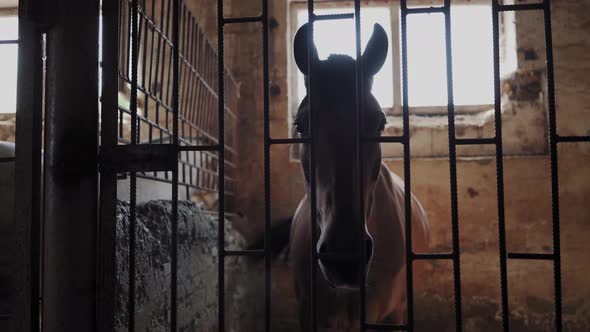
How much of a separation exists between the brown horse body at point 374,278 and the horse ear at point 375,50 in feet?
2.72

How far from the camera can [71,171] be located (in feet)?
4.07

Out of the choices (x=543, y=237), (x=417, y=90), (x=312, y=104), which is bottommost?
(x=543, y=237)

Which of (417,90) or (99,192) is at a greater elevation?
(417,90)

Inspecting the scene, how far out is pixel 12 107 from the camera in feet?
21.9

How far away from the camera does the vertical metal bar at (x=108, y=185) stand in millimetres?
1259

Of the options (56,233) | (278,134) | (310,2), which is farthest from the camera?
(278,134)

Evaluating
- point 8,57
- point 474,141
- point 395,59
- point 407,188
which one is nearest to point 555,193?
point 474,141

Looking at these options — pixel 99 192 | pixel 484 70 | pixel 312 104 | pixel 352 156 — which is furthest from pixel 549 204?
pixel 99 192

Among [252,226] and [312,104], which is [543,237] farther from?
[312,104]

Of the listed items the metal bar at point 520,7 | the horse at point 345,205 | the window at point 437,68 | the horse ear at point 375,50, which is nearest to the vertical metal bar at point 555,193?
the metal bar at point 520,7

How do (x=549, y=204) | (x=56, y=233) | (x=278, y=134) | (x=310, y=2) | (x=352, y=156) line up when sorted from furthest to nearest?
(x=278, y=134), (x=549, y=204), (x=352, y=156), (x=310, y=2), (x=56, y=233)

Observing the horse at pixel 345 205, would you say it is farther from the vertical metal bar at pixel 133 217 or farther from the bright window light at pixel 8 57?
the bright window light at pixel 8 57

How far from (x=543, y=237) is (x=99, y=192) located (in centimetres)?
441

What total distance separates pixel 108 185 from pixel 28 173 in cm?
21
